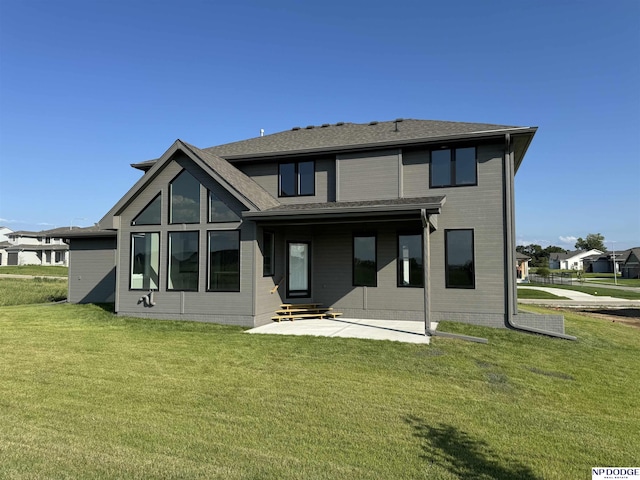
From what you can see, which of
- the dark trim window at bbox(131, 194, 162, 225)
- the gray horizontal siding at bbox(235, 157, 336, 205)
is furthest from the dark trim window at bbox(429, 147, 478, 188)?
the dark trim window at bbox(131, 194, 162, 225)

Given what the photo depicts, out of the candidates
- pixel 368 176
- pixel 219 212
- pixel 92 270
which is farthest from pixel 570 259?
pixel 92 270

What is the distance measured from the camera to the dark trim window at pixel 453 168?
463 inches

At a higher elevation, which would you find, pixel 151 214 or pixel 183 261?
pixel 151 214

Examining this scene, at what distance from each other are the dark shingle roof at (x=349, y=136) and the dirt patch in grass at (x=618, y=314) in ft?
38.1

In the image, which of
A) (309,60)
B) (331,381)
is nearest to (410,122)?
(309,60)

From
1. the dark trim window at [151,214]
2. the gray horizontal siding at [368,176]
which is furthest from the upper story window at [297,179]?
the dark trim window at [151,214]

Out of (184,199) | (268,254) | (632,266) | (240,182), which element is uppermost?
(240,182)

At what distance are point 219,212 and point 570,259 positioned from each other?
11038 cm

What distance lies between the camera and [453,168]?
12.0m

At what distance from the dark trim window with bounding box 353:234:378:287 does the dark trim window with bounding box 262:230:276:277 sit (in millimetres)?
2830

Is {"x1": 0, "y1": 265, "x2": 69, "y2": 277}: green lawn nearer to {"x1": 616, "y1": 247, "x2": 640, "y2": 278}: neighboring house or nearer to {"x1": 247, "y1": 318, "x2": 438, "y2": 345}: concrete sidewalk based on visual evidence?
{"x1": 247, "y1": 318, "x2": 438, "y2": 345}: concrete sidewalk

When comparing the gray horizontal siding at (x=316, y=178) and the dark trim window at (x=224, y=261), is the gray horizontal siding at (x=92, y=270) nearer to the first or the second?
the dark trim window at (x=224, y=261)

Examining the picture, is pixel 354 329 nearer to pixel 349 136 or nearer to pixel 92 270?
pixel 349 136

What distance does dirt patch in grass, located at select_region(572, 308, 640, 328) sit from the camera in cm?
1666
